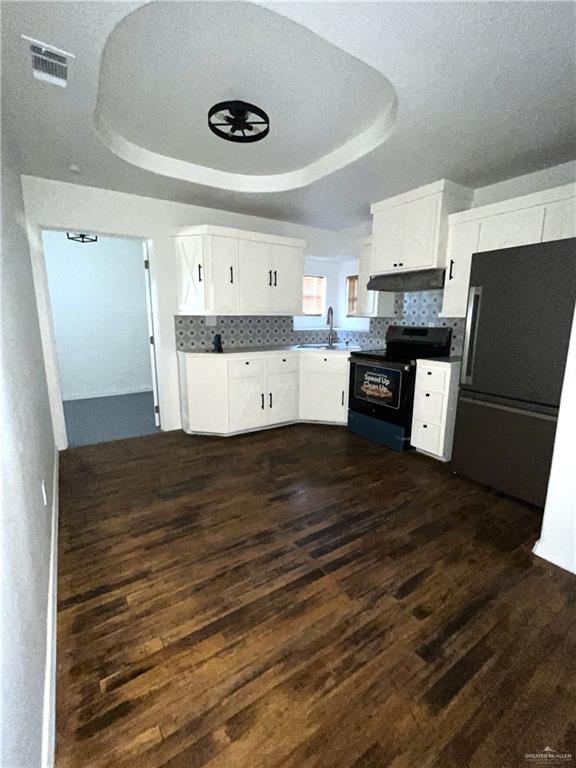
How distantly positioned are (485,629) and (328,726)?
83cm

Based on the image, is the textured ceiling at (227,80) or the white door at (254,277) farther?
the white door at (254,277)

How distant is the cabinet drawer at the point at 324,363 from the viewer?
13.2ft

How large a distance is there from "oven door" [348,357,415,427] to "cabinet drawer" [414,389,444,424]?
6cm

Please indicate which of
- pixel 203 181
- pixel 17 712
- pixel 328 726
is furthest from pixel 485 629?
pixel 203 181

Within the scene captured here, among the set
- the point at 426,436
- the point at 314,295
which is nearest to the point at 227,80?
the point at 426,436

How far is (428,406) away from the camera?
3232mm

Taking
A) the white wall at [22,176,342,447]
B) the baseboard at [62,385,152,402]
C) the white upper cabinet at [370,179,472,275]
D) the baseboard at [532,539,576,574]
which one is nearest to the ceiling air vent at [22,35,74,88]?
the white wall at [22,176,342,447]

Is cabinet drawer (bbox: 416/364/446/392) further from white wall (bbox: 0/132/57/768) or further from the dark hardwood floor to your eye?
white wall (bbox: 0/132/57/768)

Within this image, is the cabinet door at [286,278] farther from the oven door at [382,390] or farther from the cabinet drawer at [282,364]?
the oven door at [382,390]

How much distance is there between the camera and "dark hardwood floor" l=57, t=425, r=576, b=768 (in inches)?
44.5

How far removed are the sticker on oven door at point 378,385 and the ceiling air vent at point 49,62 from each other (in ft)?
10.2

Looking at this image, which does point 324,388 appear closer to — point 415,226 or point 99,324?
point 415,226

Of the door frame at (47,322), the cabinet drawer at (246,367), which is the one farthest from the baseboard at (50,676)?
the cabinet drawer at (246,367)

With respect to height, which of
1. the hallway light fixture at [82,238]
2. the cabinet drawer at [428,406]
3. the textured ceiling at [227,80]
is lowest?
the cabinet drawer at [428,406]
